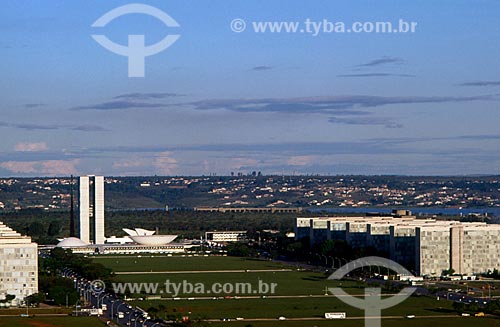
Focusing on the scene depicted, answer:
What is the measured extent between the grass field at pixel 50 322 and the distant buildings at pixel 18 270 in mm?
11511

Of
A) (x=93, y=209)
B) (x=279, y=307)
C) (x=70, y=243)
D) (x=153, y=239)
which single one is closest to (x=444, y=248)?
(x=279, y=307)

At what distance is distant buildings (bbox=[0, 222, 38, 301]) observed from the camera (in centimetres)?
9075

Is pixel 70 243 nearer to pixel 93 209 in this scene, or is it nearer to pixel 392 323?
pixel 93 209

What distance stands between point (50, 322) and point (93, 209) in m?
101

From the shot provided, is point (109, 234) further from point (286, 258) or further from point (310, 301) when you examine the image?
point (310, 301)

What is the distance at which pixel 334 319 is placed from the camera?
253 feet

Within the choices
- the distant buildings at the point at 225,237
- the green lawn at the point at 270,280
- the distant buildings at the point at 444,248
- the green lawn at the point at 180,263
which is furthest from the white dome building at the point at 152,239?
the green lawn at the point at 270,280

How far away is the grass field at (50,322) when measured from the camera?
244 ft

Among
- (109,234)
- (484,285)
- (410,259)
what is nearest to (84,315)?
(484,285)

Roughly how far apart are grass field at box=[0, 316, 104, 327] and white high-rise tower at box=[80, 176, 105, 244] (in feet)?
310

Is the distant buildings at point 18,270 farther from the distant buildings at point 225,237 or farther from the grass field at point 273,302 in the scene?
the distant buildings at point 225,237

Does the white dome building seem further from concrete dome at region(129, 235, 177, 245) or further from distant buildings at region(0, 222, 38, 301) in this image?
distant buildings at region(0, 222, 38, 301)

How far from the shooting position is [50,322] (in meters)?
76.1

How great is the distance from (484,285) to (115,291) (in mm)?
28226
